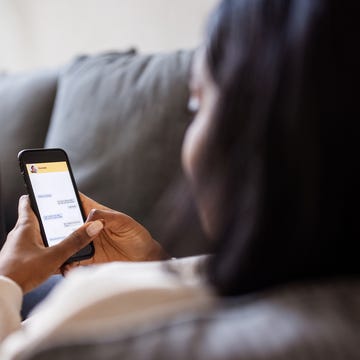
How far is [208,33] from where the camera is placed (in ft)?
1.40

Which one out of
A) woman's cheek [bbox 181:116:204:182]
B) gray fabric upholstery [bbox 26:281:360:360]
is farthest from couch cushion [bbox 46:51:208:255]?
gray fabric upholstery [bbox 26:281:360:360]

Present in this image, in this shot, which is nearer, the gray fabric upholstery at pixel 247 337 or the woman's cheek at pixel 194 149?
the gray fabric upholstery at pixel 247 337

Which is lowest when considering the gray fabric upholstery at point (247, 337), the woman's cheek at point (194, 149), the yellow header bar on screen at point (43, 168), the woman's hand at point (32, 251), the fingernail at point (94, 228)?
the fingernail at point (94, 228)

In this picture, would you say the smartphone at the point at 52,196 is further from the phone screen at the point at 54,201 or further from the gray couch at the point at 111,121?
the gray couch at the point at 111,121

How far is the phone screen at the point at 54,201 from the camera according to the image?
80cm

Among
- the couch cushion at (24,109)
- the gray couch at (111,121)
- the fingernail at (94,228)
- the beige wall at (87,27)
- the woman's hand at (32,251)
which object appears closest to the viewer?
the woman's hand at (32,251)

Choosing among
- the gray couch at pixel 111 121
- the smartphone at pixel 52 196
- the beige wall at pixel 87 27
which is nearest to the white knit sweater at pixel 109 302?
the smartphone at pixel 52 196

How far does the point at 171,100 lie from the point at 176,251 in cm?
55

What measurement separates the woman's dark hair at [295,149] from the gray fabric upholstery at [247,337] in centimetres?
3

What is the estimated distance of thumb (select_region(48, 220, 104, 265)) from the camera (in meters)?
0.73

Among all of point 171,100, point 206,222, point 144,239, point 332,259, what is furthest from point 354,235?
point 171,100

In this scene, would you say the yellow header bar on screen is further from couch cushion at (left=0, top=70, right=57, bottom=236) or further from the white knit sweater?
the white knit sweater

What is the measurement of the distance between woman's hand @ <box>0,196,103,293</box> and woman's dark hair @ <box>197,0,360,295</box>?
1.14 ft

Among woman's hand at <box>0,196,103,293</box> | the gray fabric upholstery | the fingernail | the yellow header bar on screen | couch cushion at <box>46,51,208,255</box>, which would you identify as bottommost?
couch cushion at <box>46,51,208,255</box>
